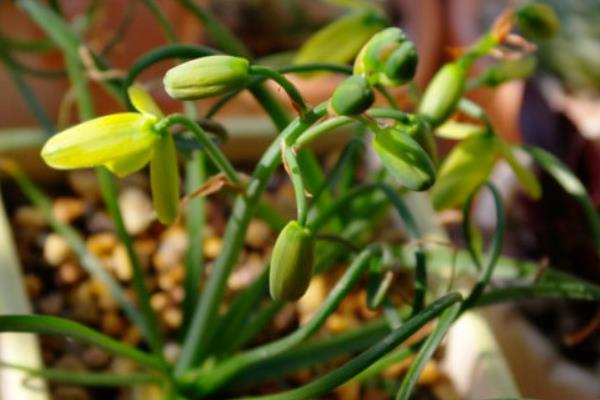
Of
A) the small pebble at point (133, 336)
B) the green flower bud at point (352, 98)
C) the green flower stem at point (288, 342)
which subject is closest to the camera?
the green flower bud at point (352, 98)

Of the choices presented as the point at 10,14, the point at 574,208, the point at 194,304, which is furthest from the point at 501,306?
the point at 10,14

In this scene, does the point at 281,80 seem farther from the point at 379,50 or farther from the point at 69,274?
the point at 69,274

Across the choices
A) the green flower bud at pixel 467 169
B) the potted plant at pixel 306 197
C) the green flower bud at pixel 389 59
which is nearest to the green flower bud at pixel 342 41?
the potted plant at pixel 306 197

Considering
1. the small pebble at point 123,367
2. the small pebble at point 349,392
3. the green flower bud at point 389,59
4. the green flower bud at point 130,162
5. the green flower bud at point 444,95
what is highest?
the green flower bud at point 389,59

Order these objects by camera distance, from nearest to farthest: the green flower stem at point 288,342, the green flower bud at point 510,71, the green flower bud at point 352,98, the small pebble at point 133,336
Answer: the green flower bud at point 352,98 < the green flower stem at point 288,342 < the green flower bud at point 510,71 < the small pebble at point 133,336

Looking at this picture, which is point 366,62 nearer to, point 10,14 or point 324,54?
point 324,54

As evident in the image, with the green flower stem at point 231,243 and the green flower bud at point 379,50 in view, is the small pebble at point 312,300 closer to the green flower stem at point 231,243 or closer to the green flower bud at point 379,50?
the green flower stem at point 231,243
